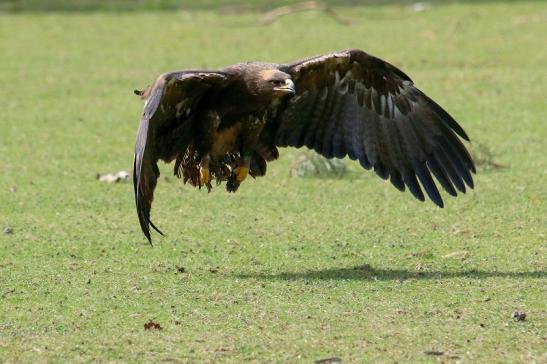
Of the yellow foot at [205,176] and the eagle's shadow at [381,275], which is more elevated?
the yellow foot at [205,176]

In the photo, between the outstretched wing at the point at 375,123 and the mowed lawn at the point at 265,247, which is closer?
the mowed lawn at the point at 265,247

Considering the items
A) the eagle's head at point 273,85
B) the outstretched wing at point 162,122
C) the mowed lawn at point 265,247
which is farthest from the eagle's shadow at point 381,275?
the eagle's head at point 273,85

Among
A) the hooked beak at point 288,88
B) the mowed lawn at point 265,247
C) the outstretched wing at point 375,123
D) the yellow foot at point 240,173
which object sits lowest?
the mowed lawn at point 265,247

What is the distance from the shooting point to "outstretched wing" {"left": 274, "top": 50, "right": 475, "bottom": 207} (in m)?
10.2

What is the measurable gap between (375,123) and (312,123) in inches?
18.7

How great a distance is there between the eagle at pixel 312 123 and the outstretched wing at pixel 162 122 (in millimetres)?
10

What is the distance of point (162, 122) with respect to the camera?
30.8 ft

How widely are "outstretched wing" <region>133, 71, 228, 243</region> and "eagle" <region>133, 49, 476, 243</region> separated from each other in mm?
10

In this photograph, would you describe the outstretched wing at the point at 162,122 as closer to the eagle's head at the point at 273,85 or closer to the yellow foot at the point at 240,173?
the eagle's head at the point at 273,85

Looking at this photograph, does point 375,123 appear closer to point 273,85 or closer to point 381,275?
point 273,85

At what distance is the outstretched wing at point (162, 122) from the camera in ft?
28.2

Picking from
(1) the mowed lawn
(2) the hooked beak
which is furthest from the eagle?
(1) the mowed lawn

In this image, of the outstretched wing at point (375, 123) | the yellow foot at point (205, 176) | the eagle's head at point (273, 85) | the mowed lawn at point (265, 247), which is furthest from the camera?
the outstretched wing at point (375, 123)

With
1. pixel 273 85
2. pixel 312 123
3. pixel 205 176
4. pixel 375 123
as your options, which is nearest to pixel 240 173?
pixel 205 176
